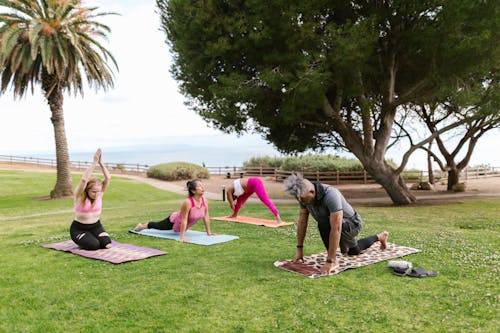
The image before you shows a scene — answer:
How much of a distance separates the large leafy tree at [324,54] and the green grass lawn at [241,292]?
849cm

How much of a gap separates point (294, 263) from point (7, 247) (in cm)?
616

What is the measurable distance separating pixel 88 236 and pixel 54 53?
1867cm

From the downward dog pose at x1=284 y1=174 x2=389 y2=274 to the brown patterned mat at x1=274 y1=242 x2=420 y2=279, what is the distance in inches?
5.7

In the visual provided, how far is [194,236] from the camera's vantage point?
29.9 feet

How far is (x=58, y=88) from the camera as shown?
24.3m

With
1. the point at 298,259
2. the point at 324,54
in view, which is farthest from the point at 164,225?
the point at 324,54

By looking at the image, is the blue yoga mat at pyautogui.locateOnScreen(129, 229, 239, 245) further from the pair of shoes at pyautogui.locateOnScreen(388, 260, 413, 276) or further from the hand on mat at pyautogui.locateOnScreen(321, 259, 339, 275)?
the pair of shoes at pyautogui.locateOnScreen(388, 260, 413, 276)

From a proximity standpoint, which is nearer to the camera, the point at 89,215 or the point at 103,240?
the point at 89,215

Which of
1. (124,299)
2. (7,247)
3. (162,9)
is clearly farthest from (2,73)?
(124,299)

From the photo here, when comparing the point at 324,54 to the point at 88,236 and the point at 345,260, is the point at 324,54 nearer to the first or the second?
the point at 345,260

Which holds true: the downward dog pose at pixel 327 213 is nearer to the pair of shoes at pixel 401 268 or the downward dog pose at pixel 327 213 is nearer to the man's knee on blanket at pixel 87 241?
the pair of shoes at pixel 401 268

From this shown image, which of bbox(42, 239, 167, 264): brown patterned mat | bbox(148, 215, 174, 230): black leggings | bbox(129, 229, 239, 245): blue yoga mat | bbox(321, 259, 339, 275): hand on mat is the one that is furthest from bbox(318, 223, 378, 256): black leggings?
bbox(148, 215, 174, 230): black leggings

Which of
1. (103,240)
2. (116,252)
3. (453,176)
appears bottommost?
(116,252)

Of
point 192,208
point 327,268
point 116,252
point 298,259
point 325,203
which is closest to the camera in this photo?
point 325,203
